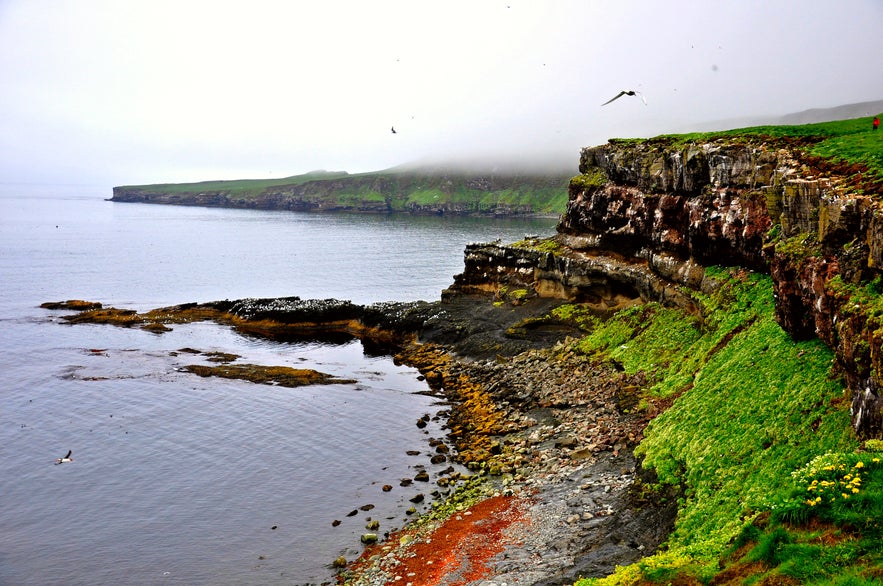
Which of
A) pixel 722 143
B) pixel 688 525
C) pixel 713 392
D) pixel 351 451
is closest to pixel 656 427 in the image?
pixel 713 392

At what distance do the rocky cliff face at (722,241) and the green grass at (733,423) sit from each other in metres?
1.40

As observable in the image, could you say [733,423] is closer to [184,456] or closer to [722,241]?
[722,241]

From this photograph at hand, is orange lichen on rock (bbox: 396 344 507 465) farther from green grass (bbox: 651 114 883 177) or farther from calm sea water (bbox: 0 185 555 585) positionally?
green grass (bbox: 651 114 883 177)

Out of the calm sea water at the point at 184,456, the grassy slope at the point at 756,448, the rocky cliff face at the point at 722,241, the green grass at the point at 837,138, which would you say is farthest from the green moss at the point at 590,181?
the calm sea water at the point at 184,456

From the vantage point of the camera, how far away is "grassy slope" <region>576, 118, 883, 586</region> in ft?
42.3

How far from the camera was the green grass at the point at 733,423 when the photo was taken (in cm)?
1703

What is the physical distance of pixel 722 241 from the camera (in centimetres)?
3941

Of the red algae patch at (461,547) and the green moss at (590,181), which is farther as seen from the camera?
the green moss at (590,181)

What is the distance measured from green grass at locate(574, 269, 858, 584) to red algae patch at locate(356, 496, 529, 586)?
21.0ft

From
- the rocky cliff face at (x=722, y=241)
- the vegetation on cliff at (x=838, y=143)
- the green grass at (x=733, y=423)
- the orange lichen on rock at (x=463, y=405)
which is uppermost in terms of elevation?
the vegetation on cliff at (x=838, y=143)

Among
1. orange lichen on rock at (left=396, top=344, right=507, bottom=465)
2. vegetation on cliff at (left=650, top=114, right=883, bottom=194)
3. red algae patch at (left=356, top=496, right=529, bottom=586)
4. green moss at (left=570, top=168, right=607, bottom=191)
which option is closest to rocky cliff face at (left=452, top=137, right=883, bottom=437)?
green moss at (left=570, top=168, right=607, bottom=191)

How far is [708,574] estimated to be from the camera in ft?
46.5

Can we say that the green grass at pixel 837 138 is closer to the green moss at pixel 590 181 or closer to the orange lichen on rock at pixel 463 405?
the green moss at pixel 590 181

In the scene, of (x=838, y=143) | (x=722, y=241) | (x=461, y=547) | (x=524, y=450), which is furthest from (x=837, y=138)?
(x=461, y=547)
